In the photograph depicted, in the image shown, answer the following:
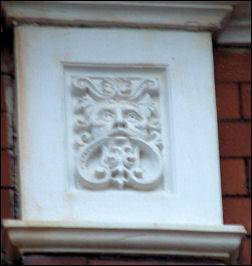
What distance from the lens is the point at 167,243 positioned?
4543mm

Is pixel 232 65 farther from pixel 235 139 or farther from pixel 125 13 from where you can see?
pixel 125 13

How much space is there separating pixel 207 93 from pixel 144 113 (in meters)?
0.18

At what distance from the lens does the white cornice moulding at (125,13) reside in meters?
4.74

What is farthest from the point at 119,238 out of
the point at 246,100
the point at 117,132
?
the point at 246,100

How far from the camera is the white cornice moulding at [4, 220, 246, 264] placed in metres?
4.50

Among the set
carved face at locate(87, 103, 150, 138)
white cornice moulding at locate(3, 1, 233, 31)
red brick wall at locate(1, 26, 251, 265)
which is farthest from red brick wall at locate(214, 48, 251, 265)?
carved face at locate(87, 103, 150, 138)

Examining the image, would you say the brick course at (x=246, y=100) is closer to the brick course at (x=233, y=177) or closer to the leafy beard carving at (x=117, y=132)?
the brick course at (x=233, y=177)

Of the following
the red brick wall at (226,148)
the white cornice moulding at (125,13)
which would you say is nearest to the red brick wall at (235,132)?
the red brick wall at (226,148)

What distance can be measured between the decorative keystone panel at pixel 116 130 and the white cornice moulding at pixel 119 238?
15 cm

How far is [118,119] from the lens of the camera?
15.3 feet

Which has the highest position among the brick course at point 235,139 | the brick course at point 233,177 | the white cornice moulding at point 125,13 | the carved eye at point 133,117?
the white cornice moulding at point 125,13

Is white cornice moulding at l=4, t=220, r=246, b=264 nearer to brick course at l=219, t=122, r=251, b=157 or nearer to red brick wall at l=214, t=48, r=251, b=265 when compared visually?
red brick wall at l=214, t=48, r=251, b=265

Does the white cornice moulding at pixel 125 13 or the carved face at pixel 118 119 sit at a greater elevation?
the white cornice moulding at pixel 125 13

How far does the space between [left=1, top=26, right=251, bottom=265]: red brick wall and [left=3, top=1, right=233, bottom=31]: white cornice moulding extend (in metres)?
0.09
